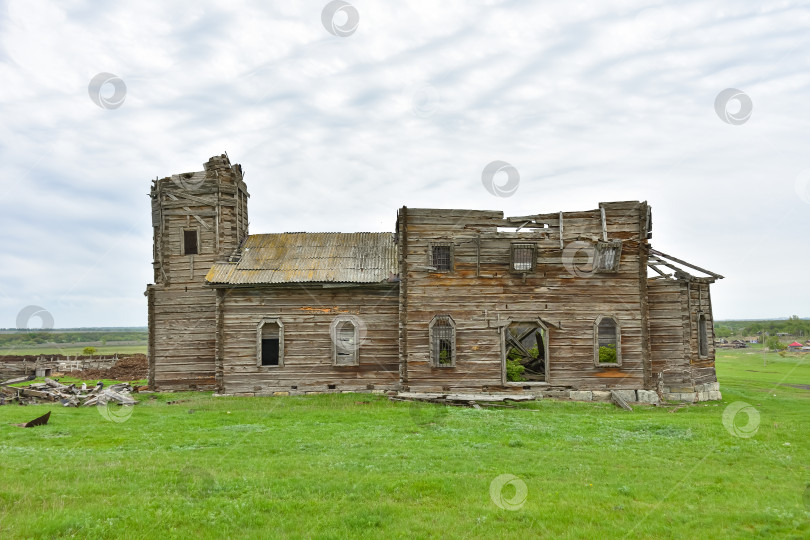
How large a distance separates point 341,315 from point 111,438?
11.6 m

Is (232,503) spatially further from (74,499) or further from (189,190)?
(189,190)

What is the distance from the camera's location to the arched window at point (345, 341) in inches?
970

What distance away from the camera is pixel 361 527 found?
26.9 feet

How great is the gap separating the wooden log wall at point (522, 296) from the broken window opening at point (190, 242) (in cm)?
1129

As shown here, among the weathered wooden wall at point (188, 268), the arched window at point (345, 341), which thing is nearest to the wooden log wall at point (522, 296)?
the arched window at point (345, 341)

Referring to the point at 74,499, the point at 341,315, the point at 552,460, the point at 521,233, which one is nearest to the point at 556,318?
the point at 521,233

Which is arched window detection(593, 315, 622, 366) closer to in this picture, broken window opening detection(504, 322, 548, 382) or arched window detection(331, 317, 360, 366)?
broken window opening detection(504, 322, 548, 382)

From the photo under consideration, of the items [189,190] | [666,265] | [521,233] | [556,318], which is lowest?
[556,318]

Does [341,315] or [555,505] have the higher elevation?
[341,315]

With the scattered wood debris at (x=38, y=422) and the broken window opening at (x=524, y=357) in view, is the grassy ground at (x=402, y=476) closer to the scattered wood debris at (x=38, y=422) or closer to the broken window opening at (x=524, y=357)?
the scattered wood debris at (x=38, y=422)

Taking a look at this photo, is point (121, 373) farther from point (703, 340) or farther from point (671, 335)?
point (703, 340)

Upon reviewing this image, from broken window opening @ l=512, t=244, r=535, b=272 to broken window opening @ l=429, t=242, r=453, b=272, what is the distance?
2.81 m

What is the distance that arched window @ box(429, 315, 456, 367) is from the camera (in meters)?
23.1

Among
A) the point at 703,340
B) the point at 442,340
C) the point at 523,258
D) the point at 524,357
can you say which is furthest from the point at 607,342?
the point at 442,340
